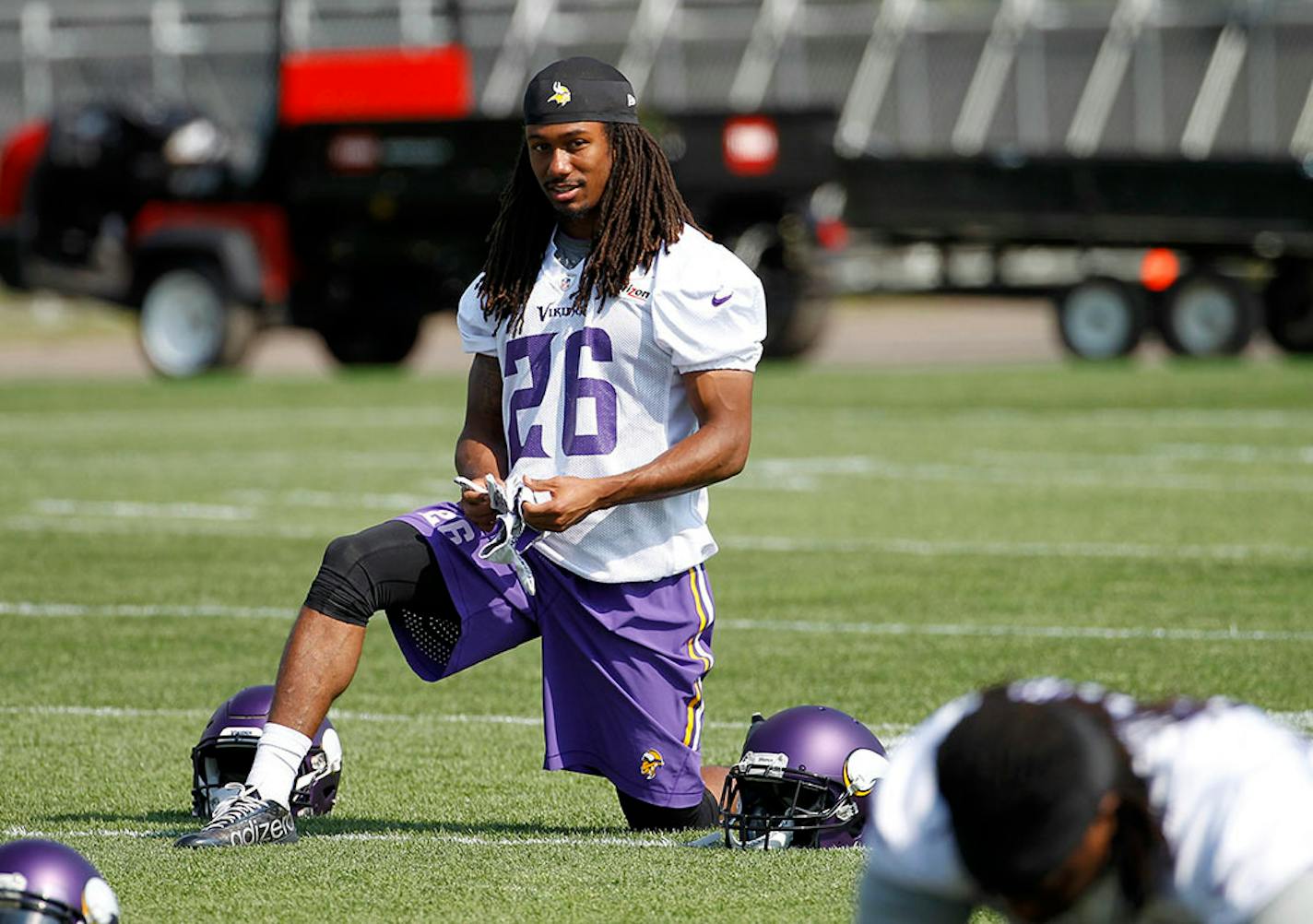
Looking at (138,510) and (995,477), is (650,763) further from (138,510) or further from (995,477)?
(995,477)

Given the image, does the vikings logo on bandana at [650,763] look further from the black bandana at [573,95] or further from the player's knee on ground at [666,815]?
the black bandana at [573,95]

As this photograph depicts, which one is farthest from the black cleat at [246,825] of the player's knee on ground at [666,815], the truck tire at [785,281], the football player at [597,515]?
the truck tire at [785,281]

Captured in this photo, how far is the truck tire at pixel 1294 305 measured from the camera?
24.2m

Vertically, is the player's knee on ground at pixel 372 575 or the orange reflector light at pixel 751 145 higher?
the orange reflector light at pixel 751 145

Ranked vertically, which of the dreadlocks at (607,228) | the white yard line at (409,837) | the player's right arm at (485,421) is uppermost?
the dreadlocks at (607,228)

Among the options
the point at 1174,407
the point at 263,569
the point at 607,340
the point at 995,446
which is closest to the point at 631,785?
the point at 607,340

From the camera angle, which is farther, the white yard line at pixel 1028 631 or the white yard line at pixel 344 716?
the white yard line at pixel 1028 631

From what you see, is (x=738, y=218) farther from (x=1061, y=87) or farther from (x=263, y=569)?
(x=263, y=569)

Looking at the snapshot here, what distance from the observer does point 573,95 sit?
19.1ft

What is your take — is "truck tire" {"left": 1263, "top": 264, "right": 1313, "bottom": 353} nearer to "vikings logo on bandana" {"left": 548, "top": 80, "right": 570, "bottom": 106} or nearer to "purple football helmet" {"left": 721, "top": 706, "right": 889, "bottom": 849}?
"purple football helmet" {"left": 721, "top": 706, "right": 889, "bottom": 849}

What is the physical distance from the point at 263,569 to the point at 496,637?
5397mm

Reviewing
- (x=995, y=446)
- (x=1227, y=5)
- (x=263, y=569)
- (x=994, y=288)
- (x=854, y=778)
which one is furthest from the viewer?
(x=1227, y=5)

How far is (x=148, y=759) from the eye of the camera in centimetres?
704

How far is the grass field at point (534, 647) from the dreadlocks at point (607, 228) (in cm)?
137
